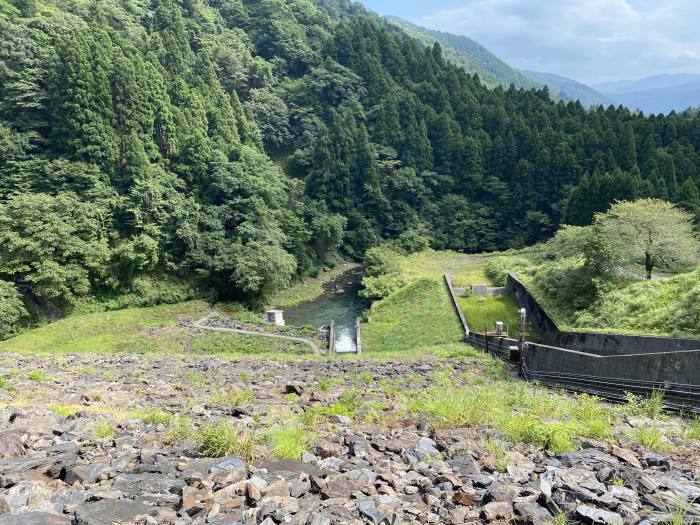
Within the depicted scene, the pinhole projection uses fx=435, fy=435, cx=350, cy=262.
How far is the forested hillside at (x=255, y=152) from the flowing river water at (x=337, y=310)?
335 cm

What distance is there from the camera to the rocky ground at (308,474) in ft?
14.7

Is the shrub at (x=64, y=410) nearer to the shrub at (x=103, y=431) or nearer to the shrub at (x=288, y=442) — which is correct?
the shrub at (x=103, y=431)

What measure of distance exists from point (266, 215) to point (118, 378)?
28717 mm

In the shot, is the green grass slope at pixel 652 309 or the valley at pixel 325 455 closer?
the valley at pixel 325 455

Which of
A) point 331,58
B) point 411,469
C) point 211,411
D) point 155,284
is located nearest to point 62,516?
point 411,469

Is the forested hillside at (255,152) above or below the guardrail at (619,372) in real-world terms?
above

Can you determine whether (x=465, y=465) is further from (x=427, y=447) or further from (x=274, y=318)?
(x=274, y=318)

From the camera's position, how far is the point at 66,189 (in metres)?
34.6

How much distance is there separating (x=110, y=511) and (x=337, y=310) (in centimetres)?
3542

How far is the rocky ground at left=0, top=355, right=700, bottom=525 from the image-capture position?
4.49 m

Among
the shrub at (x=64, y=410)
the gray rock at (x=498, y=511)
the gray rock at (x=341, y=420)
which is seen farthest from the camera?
the shrub at (x=64, y=410)

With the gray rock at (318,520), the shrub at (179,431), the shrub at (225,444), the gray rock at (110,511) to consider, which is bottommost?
the shrub at (179,431)

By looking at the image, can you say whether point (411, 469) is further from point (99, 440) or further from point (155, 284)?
point (155, 284)

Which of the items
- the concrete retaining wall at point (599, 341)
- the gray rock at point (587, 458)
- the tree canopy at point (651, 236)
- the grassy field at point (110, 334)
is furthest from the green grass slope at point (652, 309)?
the grassy field at point (110, 334)
